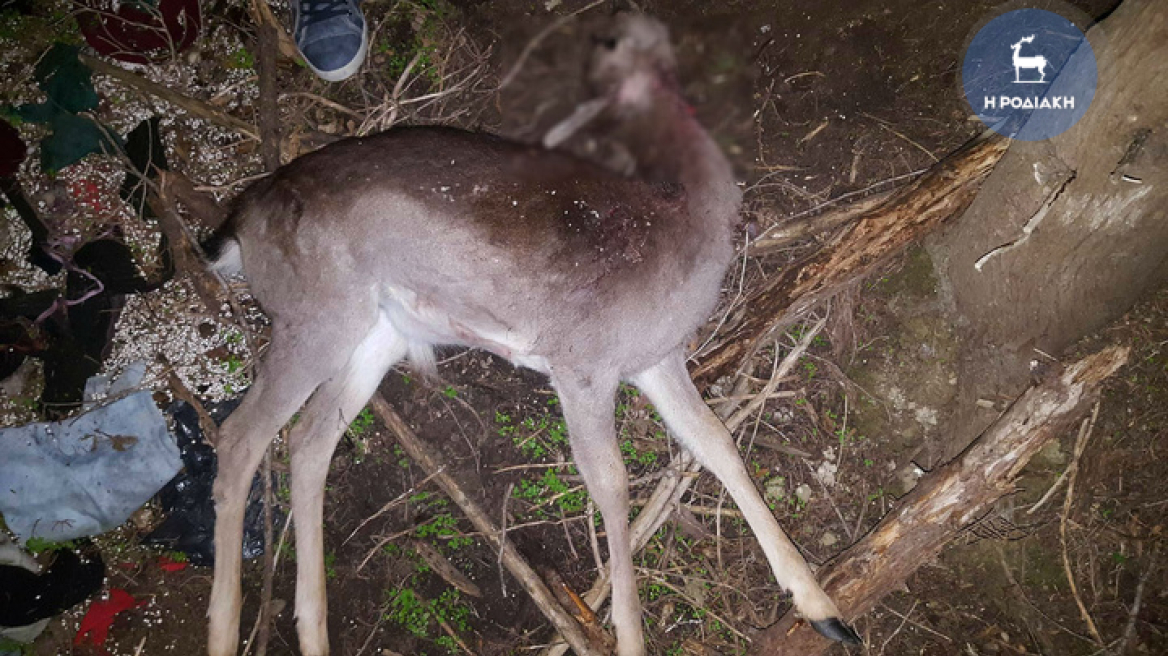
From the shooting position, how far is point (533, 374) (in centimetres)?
407

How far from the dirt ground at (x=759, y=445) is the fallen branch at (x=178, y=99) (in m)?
0.20

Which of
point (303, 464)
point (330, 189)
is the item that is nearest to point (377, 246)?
point (330, 189)

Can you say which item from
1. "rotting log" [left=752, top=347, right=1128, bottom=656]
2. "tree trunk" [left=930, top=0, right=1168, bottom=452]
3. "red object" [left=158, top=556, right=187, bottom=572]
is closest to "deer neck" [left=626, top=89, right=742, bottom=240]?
"tree trunk" [left=930, top=0, right=1168, bottom=452]

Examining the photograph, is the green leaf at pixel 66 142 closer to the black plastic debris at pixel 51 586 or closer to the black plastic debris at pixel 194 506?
the black plastic debris at pixel 194 506

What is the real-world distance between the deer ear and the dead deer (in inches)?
8.9

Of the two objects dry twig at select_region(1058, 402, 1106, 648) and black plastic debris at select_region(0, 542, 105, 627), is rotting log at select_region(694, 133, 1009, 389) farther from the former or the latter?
black plastic debris at select_region(0, 542, 105, 627)

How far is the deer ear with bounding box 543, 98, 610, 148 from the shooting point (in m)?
2.03

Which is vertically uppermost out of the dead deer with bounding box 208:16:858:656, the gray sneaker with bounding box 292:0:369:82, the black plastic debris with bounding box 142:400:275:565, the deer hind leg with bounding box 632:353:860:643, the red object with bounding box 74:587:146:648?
the gray sneaker with bounding box 292:0:369:82

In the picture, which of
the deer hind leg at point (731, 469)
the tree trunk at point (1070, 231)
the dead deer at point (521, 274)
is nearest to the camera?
the tree trunk at point (1070, 231)

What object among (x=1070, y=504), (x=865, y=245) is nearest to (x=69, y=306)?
(x=865, y=245)

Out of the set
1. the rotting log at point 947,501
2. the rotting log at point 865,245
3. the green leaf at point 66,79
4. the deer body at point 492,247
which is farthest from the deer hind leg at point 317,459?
the green leaf at point 66,79

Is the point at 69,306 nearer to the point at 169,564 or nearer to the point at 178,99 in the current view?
the point at 178,99

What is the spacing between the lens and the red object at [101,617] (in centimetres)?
392

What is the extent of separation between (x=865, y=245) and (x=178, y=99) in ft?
14.3
